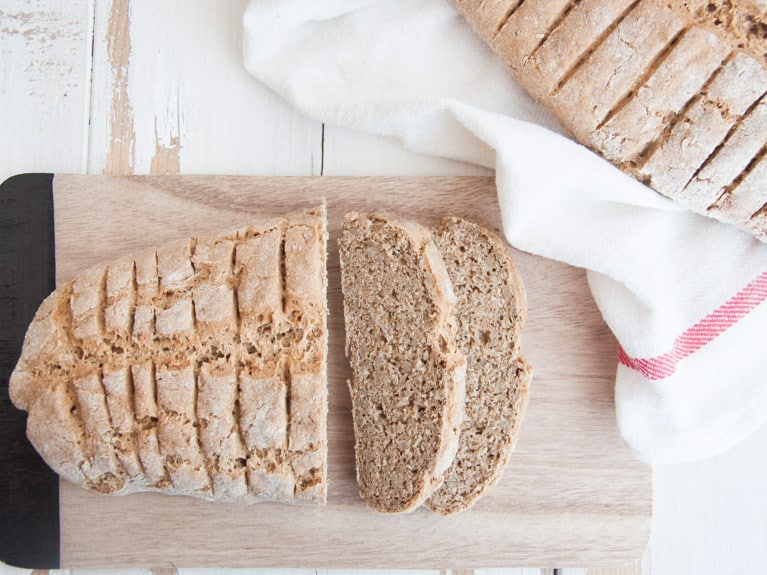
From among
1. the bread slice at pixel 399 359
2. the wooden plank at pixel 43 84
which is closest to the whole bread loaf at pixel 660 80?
the bread slice at pixel 399 359

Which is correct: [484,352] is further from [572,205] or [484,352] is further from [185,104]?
[185,104]

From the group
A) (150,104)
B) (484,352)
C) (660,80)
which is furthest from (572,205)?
(150,104)

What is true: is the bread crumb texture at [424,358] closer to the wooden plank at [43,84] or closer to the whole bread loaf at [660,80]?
the whole bread loaf at [660,80]

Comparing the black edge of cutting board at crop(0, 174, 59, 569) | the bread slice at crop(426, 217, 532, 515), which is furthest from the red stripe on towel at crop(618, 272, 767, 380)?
the black edge of cutting board at crop(0, 174, 59, 569)

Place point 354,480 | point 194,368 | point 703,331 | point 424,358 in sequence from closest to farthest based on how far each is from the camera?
1. point 194,368
2. point 424,358
3. point 703,331
4. point 354,480

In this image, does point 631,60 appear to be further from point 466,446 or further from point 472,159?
point 466,446

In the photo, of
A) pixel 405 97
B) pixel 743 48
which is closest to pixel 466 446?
pixel 405 97

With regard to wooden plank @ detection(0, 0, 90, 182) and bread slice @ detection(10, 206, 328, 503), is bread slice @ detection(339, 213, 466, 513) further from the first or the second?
wooden plank @ detection(0, 0, 90, 182)
